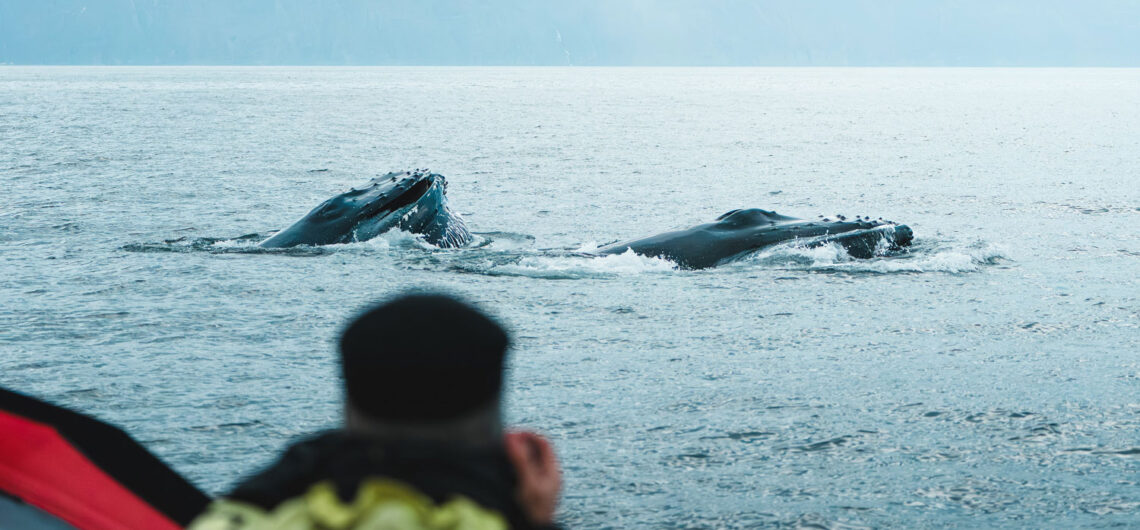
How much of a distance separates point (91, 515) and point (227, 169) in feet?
83.1

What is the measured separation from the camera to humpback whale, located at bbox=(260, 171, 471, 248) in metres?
14.5

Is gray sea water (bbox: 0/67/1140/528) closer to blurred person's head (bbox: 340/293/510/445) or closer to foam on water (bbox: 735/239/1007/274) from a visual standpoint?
foam on water (bbox: 735/239/1007/274)

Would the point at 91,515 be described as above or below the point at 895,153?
below

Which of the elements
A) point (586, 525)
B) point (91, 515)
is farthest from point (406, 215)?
point (91, 515)

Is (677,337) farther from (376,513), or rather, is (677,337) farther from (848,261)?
(376,513)

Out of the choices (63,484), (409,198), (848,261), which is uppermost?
(409,198)

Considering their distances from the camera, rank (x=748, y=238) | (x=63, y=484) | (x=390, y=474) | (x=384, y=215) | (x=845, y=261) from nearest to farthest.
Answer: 1. (x=390, y=474)
2. (x=63, y=484)
3. (x=845, y=261)
4. (x=748, y=238)
5. (x=384, y=215)

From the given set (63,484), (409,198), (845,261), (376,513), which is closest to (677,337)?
(845,261)

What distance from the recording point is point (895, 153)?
3700 centimetres

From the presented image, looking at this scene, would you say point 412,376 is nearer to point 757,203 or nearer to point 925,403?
point 925,403

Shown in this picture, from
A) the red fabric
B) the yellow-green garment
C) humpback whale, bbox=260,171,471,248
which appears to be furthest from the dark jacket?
humpback whale, bbox=260,171,471,248

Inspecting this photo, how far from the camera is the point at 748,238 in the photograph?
13500 mm

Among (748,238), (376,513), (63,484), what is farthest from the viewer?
(748,238)

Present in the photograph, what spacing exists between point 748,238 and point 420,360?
39.1ft
